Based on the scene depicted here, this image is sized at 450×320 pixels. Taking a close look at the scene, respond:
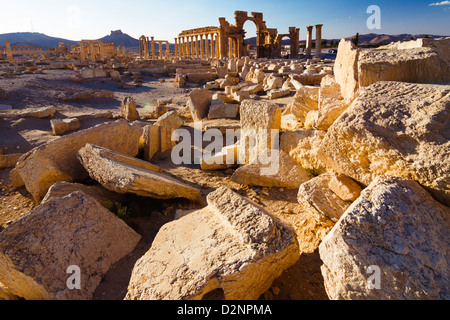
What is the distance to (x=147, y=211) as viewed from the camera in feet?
11.7

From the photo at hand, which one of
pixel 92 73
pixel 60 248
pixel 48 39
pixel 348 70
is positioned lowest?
pixel 60 248

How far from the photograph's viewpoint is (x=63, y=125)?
7566 mm

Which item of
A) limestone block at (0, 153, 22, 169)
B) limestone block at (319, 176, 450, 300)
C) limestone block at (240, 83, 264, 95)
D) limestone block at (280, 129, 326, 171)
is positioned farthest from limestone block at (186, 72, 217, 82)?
limestone block at (319, 176, 450, 300)

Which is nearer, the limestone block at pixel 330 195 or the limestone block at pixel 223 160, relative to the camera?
the limestone block at pixel 330 195

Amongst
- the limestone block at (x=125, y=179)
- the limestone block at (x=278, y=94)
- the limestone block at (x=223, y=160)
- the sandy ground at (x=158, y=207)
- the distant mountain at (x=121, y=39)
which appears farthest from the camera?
the distant mountain at (x=121, y=39)

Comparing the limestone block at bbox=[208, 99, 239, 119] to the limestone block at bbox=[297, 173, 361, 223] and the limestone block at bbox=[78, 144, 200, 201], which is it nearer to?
the limestone block at bbox=[78, 144, 200, 201]

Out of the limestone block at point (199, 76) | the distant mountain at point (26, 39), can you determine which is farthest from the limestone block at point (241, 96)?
the distant mountain at point (26, 39)

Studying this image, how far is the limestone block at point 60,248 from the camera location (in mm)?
2266

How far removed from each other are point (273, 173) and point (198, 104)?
4.71 meters

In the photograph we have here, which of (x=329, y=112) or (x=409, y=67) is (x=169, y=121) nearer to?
(x=329, y=112)

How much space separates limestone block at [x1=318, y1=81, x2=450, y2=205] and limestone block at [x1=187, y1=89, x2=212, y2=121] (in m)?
5.80

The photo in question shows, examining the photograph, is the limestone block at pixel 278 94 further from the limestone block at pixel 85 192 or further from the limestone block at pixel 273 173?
the limestone block at pixel 85 192

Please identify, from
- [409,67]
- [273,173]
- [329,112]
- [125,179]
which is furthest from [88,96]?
[409,67]

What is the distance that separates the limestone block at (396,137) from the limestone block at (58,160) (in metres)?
3.78
